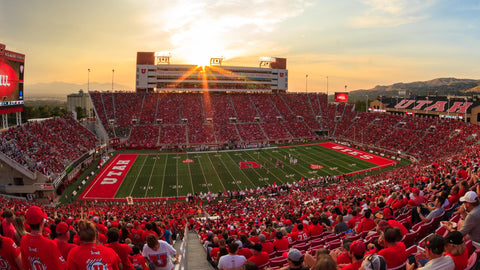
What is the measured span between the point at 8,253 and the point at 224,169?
32.4 metres

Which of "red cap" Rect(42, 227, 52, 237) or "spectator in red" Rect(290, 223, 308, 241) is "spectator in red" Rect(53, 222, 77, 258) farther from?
"spectator in red" Rect(290, 223, 308, 241)

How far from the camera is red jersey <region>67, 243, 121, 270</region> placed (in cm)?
345

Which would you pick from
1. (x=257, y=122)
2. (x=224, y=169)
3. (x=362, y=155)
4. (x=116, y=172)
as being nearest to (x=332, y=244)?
(x=224, y=169)

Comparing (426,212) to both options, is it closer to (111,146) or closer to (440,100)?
(111,146)

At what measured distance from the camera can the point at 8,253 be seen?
405 centimetres

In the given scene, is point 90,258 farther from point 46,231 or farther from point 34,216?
point 46,231

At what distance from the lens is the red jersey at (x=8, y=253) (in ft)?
13.3

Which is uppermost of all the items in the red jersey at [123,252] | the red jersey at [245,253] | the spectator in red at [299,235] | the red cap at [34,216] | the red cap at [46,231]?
the red cap at [34,216]

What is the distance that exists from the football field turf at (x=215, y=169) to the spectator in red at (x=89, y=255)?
25227mm

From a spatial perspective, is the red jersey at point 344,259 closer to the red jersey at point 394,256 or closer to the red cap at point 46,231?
the red jersey at point 394,256

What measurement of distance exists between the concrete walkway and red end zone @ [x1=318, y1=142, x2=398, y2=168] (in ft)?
104

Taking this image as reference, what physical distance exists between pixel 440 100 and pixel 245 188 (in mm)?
53455

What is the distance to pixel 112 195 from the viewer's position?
2789cm

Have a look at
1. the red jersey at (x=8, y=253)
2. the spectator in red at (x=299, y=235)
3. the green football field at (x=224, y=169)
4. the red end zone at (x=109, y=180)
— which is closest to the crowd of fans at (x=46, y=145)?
the red end zone at (x=109, y=180)
